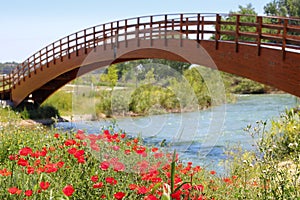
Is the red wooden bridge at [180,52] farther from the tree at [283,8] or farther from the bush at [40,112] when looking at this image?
the tree at [283,8]

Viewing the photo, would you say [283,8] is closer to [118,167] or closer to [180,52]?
Result: [180,52]

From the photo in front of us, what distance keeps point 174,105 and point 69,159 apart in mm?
17348

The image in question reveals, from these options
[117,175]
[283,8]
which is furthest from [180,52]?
[283,8]

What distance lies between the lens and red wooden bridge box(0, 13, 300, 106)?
10906 millimetres

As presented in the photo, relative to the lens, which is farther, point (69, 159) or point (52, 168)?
point (69, 159)

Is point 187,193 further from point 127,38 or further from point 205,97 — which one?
point 205,97

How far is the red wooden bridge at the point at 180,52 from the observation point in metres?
10.9

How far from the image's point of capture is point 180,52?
14.5 m

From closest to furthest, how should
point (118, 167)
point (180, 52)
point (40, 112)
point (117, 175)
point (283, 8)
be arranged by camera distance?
point (118, 167) < point (117, 175) < point (180, 52) < point (40, 112) < point (283, 8)

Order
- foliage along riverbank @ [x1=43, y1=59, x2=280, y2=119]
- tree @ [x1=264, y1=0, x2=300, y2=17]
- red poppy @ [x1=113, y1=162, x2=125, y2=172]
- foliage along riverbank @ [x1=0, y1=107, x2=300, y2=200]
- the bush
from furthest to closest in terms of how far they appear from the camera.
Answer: tree @ [x1=264, y1=0, x2=300, y2=17] < the bush < foliage along riverbank @ [x1=43, y1=59, x2=280, y2=119] < red poppy @ [x1=113, y1=162, x2=125, y2=172] < foliage along riverbank @ [x1=0, y1=107, x2=300, y2=200]

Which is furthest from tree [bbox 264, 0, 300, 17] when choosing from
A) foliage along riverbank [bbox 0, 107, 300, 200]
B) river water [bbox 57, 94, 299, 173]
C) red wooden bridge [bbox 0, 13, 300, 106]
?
foliage along riverbank [bbox 0, 107, 300, 200]

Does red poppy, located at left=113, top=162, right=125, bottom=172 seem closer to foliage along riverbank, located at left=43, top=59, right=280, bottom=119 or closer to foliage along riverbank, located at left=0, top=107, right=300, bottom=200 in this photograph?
foliage along riverbank, located at left=0, top=107, right=300, bottom=200

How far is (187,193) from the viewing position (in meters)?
3.85

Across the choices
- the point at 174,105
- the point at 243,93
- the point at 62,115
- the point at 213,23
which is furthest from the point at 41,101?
→ the point at 243,93
